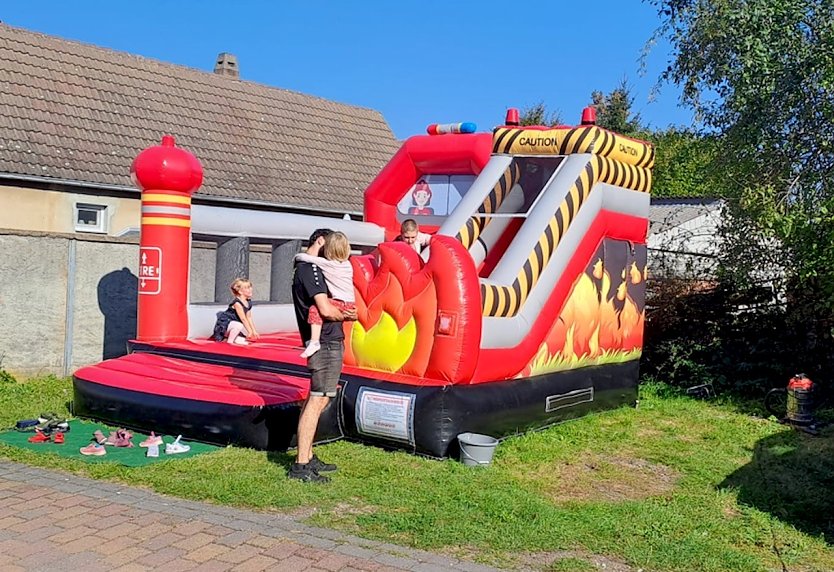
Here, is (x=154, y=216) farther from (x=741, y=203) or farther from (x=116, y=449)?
(x=741, y=203)

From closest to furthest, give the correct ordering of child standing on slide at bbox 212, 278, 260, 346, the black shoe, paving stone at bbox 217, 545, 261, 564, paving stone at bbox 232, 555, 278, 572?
paving stone at bbox 232, 555, 278, 572, paving stone at bbox 217, 545, 261, 564, the black shoe, child standing on slide at bbox 212, 278, 260, 346

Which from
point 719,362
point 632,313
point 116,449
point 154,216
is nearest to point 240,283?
point 154,216

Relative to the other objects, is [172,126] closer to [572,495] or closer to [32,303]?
[32,303]

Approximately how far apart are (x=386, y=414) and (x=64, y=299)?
5.14 meters

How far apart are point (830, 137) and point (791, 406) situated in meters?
2.81

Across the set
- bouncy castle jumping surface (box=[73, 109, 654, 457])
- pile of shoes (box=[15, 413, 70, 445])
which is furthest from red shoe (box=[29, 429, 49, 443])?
bouncy castle jumping surface (box=[73, 109, 654, 457])

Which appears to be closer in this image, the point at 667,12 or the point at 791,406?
the point at 791,406

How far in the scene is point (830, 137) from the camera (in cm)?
919

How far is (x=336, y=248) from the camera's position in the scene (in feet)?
20.4

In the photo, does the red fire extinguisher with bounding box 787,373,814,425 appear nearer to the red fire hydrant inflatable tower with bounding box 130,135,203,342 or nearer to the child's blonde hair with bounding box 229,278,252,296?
the child's blonde hair with bounding box 229,278,252,296

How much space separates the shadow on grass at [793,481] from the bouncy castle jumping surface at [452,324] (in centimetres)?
177

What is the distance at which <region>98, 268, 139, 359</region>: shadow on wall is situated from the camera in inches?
416

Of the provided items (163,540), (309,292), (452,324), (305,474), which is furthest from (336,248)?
(163,540)

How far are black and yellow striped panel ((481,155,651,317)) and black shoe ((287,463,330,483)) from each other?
1.95 meters
